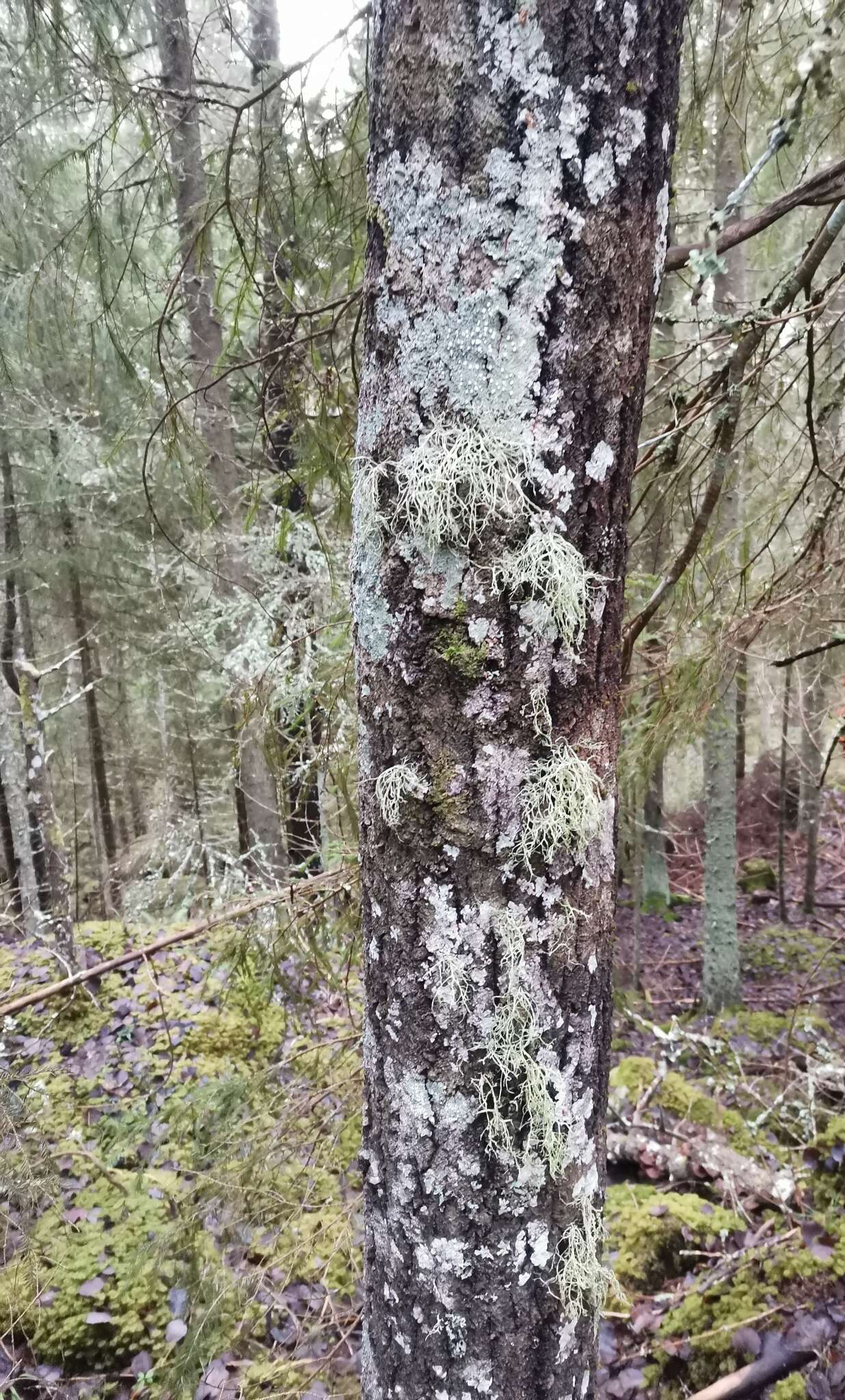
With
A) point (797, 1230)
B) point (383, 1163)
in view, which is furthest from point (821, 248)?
point (797, 1230)

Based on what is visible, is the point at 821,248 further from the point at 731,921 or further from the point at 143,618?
the point at 143,618

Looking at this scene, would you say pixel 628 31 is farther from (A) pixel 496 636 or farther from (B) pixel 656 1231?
(B) pixel 656 1231

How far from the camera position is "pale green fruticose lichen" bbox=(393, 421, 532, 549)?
878 millimetres

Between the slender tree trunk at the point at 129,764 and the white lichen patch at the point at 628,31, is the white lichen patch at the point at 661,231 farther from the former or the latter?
the slender tree trunk at the point at 129,764

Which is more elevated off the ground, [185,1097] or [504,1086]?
[504,1086]

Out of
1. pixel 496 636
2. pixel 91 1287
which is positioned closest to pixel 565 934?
pixel 496 636

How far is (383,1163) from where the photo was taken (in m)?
1.07

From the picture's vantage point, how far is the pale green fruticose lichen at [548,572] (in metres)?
0.90

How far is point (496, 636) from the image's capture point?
3.02ft

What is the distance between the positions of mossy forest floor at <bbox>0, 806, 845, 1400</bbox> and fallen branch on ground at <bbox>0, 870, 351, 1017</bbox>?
6 cm

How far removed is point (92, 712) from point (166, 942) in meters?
8.68

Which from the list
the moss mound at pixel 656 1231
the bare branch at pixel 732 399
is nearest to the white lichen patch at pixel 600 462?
the bare branch at pixel 732 399

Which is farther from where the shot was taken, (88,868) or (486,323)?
(88,868)

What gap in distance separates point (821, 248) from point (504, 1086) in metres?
1.67
